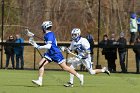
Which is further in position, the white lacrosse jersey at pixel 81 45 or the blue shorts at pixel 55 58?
the white lacrosse jersey at pixel 81 45

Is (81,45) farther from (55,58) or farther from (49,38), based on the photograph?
(49,38)

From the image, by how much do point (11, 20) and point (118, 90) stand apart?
59.9ft

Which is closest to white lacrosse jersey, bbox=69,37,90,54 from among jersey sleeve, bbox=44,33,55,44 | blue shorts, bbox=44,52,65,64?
blue shorts, bbox=44,52,65,64

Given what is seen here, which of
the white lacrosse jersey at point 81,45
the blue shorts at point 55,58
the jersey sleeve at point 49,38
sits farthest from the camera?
the white lacrosse jersey at point 81,45

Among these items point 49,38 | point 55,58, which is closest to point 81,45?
point 55,58

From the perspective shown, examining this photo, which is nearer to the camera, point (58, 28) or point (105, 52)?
point (105, 52)

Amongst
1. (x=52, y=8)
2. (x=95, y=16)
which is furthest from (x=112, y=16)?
(x=52, y=8)

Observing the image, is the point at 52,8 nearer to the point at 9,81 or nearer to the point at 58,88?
the point at 9,81

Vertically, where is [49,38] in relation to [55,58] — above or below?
above

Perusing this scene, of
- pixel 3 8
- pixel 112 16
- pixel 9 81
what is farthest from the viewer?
pixel 112 16

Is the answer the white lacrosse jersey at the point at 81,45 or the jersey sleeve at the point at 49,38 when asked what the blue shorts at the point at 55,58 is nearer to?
the jersey sleeve at the point at 49,38

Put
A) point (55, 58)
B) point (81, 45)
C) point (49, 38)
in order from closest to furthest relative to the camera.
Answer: point (49, 38) < point (55, 58) < point (81, 45)

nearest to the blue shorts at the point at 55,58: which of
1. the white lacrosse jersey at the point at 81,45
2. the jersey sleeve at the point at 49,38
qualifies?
the jersey sleeve at the point at 49,38

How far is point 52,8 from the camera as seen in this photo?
33094 mm
